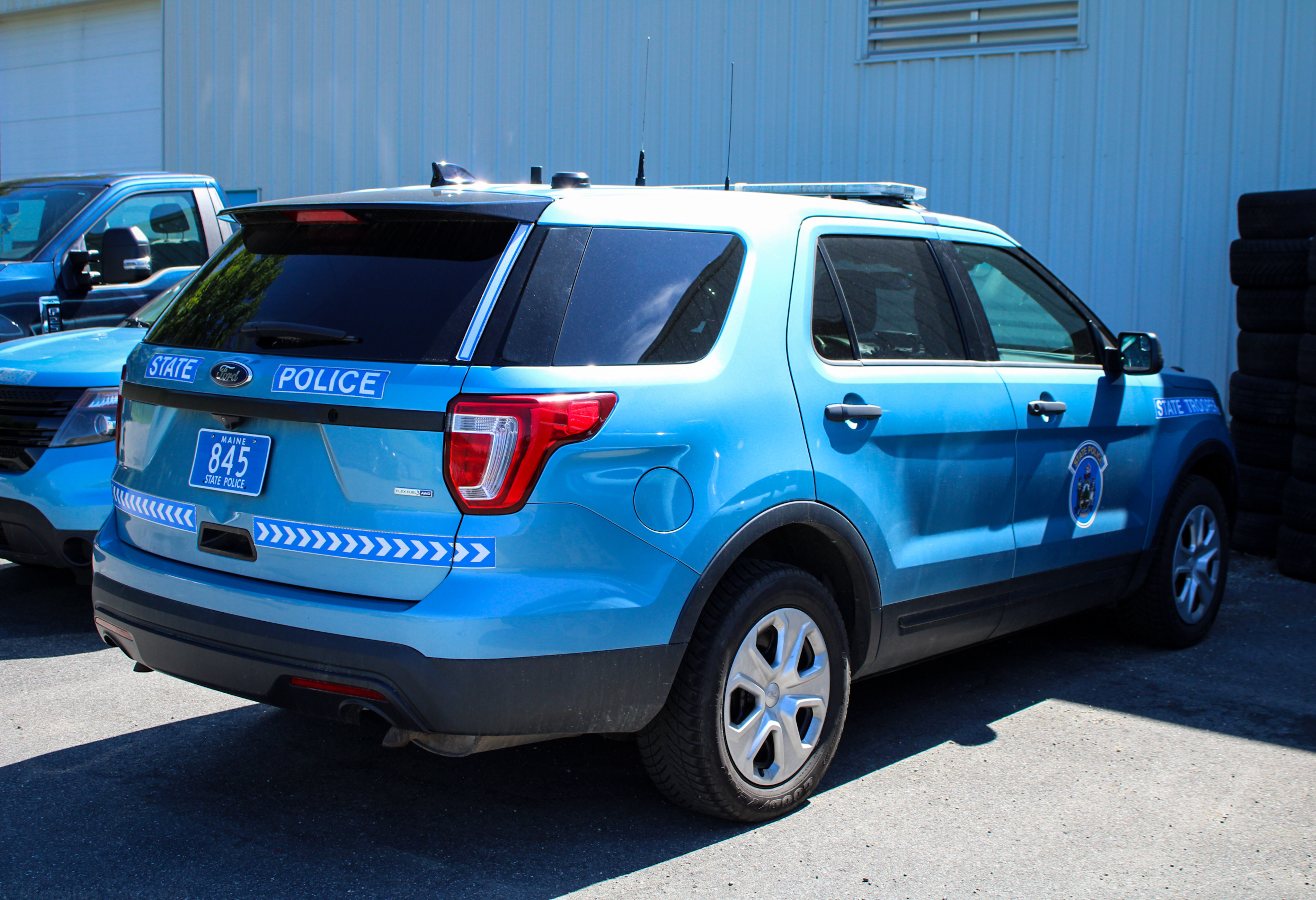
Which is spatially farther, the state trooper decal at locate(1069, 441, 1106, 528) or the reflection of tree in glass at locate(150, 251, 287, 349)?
the state trooper decal at locate(1069, 441, 1106, 528)

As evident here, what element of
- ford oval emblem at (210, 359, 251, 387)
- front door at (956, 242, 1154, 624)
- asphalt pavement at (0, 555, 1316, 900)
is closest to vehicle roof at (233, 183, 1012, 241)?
→ ford oval emblem at (210, 359, 251, 387)

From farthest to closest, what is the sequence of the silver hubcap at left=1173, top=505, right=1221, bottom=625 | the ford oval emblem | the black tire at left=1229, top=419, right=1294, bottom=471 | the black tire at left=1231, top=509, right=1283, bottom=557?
the black tire at left=1231, top=509, right=1283, bottom=557
the black tire at left=1229, top=419, right=1294, bottom=471
the silver hubcap at left=1173, top=505, right=1221, bottom=625
the ford oval emblem

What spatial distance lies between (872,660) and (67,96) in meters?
14.6

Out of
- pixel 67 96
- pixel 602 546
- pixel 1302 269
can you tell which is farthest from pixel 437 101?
pixel 602 546

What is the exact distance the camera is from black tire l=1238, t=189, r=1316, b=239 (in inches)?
272

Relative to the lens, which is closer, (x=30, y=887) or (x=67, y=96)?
(x=30, y=887)

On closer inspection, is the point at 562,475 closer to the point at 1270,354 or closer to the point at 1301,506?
the point at 1301,506

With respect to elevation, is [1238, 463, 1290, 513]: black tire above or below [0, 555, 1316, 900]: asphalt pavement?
above

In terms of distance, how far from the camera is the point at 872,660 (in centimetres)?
378

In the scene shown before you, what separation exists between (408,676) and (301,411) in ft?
2.29

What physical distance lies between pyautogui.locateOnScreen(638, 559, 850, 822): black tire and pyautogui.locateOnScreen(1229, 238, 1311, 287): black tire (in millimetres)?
4818

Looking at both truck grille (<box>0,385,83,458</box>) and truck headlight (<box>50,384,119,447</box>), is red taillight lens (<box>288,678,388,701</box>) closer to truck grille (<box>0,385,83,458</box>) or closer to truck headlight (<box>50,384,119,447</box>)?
Answer: truck headlight (<box>50,384,119,447</box>)

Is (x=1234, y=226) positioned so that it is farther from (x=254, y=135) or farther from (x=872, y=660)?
(x=254, y=135)

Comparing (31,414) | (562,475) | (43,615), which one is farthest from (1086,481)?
(43,615)
